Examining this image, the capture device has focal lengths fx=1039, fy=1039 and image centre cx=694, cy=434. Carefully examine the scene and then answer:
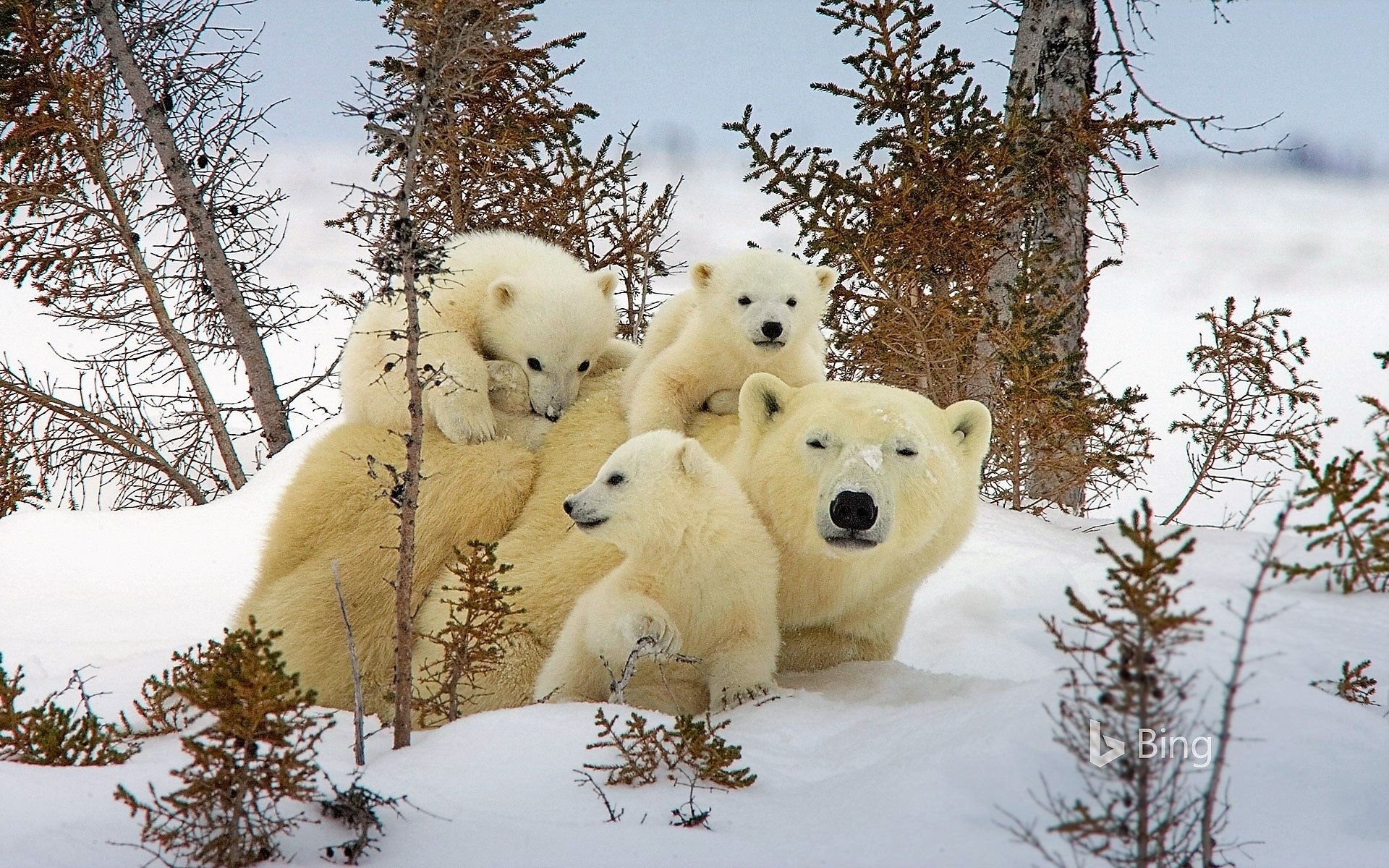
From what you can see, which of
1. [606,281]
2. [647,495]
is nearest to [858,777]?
[647,495]

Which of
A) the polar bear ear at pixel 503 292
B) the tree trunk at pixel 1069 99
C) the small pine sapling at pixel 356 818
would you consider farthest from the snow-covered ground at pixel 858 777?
the tree trunk at pixel 1069 99

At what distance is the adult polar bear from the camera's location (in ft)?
11.6

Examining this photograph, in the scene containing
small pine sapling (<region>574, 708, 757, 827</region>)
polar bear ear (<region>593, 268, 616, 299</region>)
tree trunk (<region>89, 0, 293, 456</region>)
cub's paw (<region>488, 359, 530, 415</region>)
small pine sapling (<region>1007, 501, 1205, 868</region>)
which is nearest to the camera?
small pine sapling (<region>1007, 501, 1205, 868</region>)

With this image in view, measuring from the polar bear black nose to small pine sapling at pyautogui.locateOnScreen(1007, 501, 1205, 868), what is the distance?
1042 mm

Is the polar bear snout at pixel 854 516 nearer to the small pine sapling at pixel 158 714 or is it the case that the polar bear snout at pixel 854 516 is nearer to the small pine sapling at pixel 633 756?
the small pine sapling at pixel 633 756

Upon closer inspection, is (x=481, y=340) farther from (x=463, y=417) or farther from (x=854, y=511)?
(x=854, y=511)

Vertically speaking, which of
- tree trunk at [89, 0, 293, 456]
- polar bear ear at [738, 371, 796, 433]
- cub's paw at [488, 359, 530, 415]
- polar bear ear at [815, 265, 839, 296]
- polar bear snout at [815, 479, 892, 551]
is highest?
tree trunk at [89, 0, 293, 456]

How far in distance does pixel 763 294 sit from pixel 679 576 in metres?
1.54

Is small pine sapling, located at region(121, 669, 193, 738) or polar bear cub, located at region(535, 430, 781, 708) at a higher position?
polar bear cub, located at region(535, 430, 781, 708)

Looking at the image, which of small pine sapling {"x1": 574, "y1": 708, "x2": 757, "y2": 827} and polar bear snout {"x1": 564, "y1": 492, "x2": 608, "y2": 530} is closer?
small pine sapling {"x1": 574, "y1": 708, "x2": 757, "y2": 827}

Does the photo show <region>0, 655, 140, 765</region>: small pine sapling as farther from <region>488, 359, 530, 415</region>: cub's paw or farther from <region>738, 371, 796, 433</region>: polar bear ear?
<region>738, 371, 796, 433</region>: polar bear ear

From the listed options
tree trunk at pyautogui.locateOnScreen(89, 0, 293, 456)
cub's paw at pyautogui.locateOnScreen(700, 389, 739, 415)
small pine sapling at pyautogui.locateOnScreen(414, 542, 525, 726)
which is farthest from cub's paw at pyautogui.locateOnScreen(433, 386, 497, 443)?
tree trunk at pyautogui.locateOnScreen(89, 0, 293, 456)

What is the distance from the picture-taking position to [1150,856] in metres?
1.99

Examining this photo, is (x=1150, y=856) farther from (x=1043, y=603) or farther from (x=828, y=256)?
(x=828, y=256)
